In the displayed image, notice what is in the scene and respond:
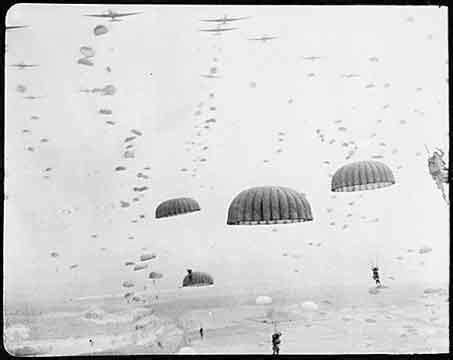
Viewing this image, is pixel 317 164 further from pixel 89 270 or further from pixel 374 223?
pixel 89 270

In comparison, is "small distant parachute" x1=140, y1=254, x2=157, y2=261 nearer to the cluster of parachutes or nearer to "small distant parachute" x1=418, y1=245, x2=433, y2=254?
the cluster of parachutes

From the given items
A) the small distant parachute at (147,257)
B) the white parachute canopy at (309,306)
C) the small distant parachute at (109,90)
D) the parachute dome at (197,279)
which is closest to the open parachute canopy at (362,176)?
the white parachute canopy at (309,306)

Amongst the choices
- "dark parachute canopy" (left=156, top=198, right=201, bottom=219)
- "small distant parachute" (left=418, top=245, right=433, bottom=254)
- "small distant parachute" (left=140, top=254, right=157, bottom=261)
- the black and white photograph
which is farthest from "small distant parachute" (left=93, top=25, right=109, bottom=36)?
"small distant parachute" (left=418, top=245, right=433, bottom=254)

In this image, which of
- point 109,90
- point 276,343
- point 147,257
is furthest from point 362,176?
point 109,90

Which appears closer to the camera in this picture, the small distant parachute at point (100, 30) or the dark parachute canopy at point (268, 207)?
the dark parachute canopy at point (268, 207)

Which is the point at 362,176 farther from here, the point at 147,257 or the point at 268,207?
the point at 147,257

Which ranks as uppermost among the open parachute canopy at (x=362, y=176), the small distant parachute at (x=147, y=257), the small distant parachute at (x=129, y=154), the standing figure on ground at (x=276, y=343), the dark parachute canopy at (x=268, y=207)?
the small distant parachute at (x=129, y=154)

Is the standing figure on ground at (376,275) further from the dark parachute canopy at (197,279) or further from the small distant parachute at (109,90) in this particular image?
the small distant parachute at (109,90)

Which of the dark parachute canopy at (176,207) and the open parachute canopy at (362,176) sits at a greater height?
the open parachute canopy at (362,176)
